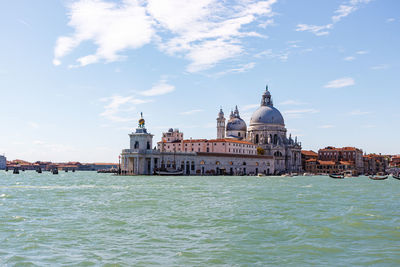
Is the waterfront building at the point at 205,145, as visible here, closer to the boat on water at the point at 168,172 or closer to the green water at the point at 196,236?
the boat on water at the point at 168,172

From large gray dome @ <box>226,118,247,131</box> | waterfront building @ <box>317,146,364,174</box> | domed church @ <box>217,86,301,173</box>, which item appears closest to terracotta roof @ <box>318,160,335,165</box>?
waterfront building @ <box>317,146,364,174</box>

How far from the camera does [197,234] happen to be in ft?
50.8

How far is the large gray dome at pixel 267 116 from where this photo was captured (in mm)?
116062

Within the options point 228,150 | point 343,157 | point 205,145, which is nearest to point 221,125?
point 205,145

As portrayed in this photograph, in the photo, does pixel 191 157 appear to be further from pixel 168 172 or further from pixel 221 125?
pixel 221 125

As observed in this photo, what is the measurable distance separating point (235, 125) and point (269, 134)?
9094mm

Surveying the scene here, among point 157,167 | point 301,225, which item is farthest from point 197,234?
point 157,167

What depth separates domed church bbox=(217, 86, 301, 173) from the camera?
113 meters

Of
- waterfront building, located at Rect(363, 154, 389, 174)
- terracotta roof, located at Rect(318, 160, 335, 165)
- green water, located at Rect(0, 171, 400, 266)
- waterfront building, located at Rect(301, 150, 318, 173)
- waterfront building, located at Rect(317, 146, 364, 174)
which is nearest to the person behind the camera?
green water, located at Rect(0, 171, 400, 266)

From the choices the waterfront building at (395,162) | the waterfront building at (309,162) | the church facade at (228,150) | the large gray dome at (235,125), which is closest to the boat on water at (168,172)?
the church facade at (228,150)

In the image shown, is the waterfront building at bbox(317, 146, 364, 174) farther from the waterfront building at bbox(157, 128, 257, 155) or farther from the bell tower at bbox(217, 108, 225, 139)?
the waterfront building at bbox(157, 128, 257, 155)

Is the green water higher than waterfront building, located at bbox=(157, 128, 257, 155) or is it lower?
lower

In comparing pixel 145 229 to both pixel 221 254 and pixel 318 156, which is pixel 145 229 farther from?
pixel 318 156

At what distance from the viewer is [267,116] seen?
116312 mm
